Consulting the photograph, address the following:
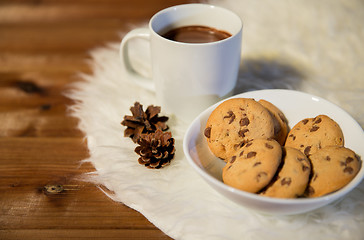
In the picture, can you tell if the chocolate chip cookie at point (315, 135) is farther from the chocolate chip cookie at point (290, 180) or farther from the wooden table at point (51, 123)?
the wooden table at point (51, 123)

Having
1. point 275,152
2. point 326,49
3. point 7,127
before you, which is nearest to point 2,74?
point 7,127

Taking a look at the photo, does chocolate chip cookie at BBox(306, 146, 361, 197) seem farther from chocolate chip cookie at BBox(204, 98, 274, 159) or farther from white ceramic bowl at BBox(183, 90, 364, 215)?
chocolate chip cookie at BBox(204, 98, 274, 159)

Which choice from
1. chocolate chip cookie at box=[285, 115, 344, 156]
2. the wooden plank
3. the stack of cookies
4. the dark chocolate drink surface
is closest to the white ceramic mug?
the dark chocolate drink surface

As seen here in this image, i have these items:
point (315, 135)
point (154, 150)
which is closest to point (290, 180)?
point (315, 135)

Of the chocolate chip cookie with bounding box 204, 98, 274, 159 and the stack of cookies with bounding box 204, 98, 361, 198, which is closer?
the stack of cookies with bounding box 204, 98, 361, 198

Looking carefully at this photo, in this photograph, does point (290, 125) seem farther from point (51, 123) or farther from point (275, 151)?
point (51, 123)

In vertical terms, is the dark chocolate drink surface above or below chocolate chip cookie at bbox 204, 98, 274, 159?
above
